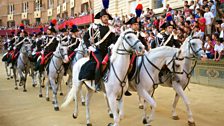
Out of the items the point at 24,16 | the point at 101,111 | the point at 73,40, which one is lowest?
the point at 101,111

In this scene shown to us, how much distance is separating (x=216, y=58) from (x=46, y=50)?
7.29 metres

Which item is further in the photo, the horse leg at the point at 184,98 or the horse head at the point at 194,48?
the horse head at the point at 194,48

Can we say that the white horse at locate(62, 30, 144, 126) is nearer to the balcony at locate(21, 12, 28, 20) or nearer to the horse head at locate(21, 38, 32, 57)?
the horse head at locate(21, 38, 32, 57)

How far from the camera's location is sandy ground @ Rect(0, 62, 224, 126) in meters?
7.77

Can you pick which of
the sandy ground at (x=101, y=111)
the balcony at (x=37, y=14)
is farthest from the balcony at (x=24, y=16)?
the sandy ground at (x=101, y=111)

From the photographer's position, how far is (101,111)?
905 cm

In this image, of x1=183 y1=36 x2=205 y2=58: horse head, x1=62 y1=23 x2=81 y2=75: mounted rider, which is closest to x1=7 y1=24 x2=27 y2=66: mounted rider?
x1=62 y1=23 x2=81 y2=75: mounted rider

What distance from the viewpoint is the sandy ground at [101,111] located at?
306 inches

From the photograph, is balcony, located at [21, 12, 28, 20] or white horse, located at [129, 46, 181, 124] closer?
white horse, located at [129, 46, 181, 124]

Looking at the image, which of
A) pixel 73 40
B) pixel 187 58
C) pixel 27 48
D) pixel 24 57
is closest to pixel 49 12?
pixel 24 57

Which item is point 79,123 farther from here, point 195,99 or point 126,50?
point 195,99

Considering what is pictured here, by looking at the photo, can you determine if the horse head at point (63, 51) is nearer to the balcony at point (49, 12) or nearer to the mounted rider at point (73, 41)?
the mounted rider at point (73, 41)

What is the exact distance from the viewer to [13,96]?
465 inches

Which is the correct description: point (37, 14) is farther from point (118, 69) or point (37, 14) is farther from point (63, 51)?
point (118, 69)
